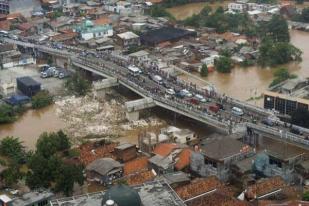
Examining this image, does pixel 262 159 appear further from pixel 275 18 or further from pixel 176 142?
pixel 275 18

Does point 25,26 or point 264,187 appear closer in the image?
point 264,187

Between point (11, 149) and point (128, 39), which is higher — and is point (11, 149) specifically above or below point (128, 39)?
below

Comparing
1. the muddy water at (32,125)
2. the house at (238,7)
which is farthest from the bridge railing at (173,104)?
the house at (238,7)

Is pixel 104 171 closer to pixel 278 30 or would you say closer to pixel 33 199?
pixel 33 199

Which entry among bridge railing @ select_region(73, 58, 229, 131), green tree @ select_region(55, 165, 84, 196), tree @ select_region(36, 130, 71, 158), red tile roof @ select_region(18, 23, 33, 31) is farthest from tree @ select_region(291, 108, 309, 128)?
red tile roof @ select_region(18, 23, 33, 31)

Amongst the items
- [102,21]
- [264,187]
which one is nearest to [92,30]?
[102,21]

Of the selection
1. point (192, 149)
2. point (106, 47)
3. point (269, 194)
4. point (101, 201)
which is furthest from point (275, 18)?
point (101, 201)
